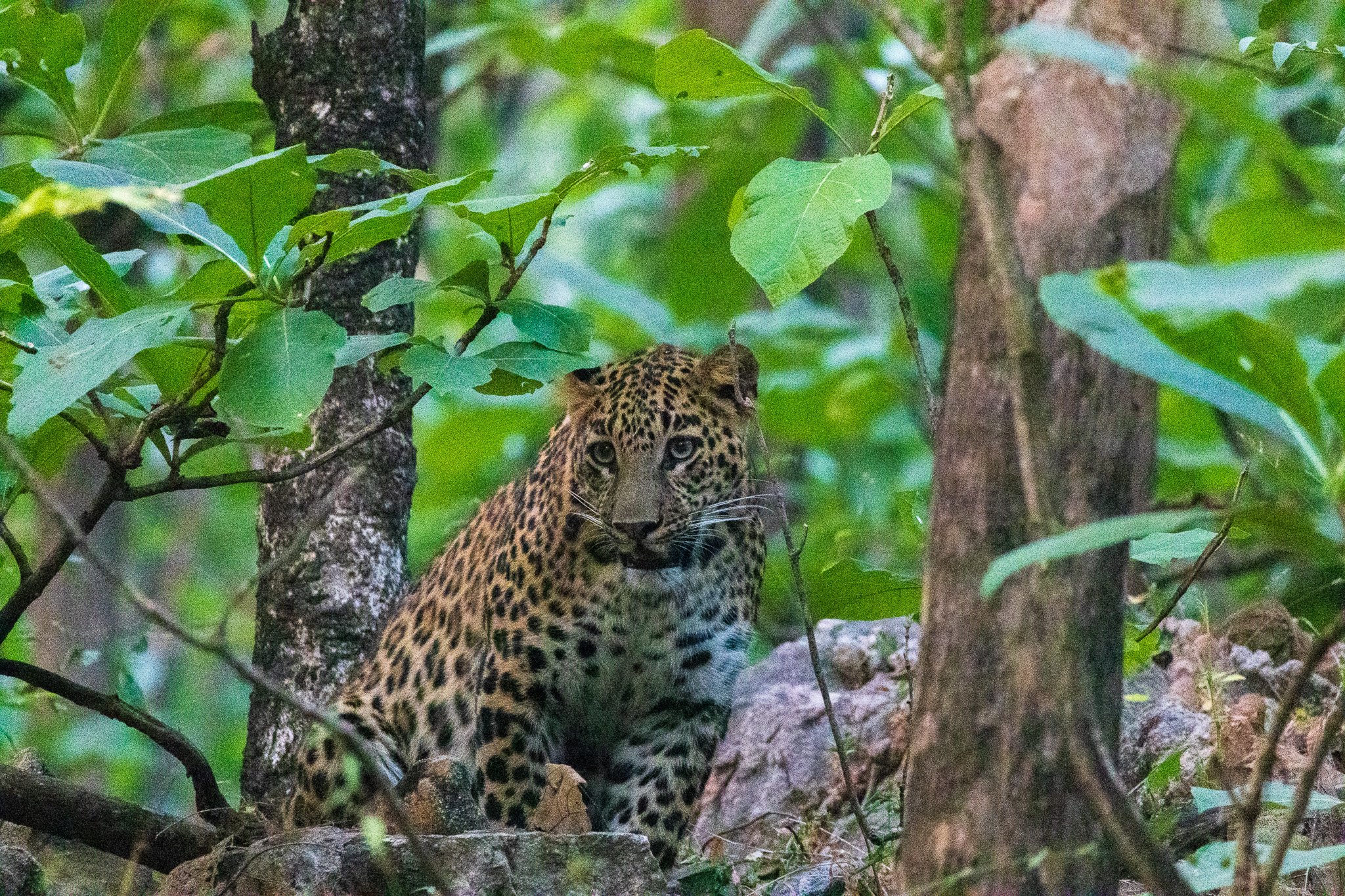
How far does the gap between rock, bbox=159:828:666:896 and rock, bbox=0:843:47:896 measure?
0.35m

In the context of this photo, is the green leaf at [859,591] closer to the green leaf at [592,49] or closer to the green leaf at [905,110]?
the green leaf at [905,110]

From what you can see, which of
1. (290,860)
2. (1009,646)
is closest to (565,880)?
(290,860)

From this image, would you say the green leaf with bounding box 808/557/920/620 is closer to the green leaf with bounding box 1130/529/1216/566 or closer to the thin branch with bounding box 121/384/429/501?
the green leaf with bounding box 1130/529/1216/566

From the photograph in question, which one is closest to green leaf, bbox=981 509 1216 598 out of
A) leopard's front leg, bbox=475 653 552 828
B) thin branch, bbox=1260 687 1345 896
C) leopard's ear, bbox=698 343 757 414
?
thin branch, bbox=1260 687 1345 896

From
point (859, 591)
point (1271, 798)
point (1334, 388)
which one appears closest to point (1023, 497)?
point (1334, 388)

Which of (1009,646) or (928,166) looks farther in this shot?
(928,166)

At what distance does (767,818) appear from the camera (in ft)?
20.9

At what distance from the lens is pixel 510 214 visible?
414cm

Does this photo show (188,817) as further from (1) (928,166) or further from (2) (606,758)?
(1) (928,166)

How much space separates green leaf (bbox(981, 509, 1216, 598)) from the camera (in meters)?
2.28

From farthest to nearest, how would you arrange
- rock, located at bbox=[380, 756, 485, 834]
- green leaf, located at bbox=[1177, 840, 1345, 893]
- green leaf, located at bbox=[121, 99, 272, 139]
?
green leaf, located at bbox=[121, 99, 272, 139], rock, located at bbox=[380, 756, 485, 834], green leaf, located at bbox=[1177, 840, 1345, 893]

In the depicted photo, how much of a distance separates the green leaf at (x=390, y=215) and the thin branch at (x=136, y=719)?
5.26ft

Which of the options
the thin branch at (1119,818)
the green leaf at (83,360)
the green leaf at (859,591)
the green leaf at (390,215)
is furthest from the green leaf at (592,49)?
the thin branch at (1119,818)

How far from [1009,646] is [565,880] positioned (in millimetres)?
1985
